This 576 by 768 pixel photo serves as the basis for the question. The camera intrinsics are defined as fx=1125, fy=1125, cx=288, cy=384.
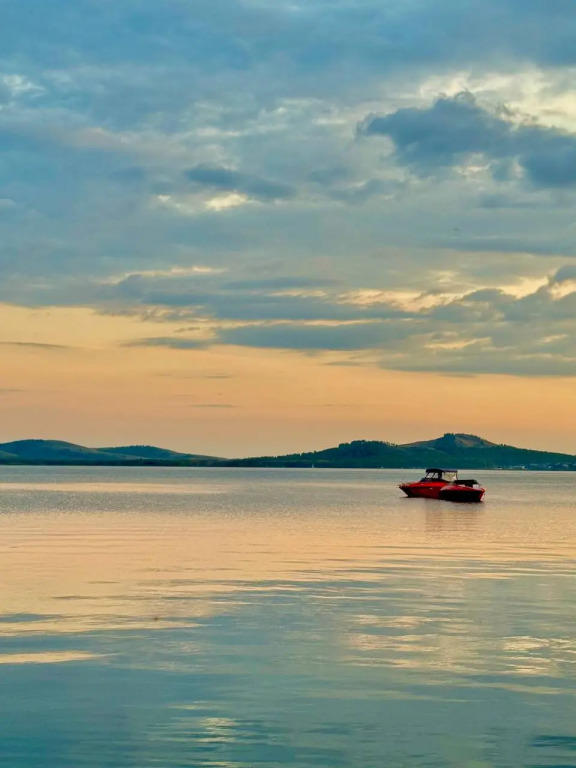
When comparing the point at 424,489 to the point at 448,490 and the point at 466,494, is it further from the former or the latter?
the point at 466,494

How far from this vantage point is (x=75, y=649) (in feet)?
102

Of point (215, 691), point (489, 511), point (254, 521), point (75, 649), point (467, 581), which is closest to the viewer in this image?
point (215, 691)

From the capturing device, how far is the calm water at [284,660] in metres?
21.8

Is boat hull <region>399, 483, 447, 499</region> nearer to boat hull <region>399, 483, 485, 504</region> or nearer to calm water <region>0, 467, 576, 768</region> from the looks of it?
boat hull <region>399, 483, 485, 504</region>

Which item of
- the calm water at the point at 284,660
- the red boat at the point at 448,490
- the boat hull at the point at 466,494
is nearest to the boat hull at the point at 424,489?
the red boat at the point at 448,490

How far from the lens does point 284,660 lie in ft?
100

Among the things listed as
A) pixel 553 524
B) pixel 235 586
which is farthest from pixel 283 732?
pixel 553 524

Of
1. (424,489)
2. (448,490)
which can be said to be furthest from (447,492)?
(424,489)

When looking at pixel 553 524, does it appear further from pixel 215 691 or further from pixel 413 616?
pixel 215 691

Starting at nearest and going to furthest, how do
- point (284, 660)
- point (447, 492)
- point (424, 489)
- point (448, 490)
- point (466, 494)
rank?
point (284, 660) < point (466, 494) < point (448, 490) < point (447, 492) < point (424, 489)

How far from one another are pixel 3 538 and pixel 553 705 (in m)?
55.3

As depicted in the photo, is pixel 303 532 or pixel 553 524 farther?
pixel 553 524

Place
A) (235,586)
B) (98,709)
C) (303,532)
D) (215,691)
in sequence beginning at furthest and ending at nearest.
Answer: (303,532) < (235,586) < (215,691) < (98,709)

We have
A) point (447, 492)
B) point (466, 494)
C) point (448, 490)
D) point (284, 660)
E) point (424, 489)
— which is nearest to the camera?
point (284, 660)
